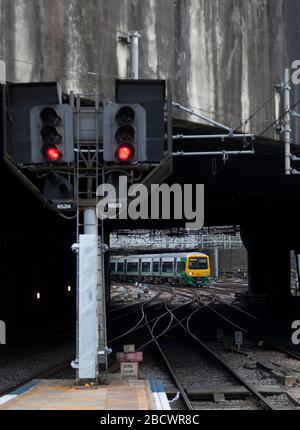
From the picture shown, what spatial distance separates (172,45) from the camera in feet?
44.1

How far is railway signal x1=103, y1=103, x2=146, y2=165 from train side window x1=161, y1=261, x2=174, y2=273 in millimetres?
52664

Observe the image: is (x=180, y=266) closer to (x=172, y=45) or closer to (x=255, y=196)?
(x=255, y=196)

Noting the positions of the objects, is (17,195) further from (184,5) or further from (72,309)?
(72,309)

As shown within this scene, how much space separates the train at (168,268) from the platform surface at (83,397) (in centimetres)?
4743

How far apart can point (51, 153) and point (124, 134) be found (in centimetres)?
120

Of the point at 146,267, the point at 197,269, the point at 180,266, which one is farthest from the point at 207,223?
the point at 146,267

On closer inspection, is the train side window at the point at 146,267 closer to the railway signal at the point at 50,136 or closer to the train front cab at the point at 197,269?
the train front cab at the point at 197,269

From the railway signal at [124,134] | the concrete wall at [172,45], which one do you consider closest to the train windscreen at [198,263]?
the concrete wall at [172,45]

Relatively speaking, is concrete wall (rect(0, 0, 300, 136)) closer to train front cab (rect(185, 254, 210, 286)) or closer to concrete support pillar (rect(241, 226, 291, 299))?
concrete support pillar (rect(241, 226, 291, 299))

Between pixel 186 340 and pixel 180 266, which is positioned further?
pixel 180 266

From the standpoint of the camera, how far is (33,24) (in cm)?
1195

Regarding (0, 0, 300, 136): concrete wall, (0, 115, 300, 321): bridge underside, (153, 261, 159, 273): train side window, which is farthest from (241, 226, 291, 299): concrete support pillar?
(153, 261, 159, 273): train side window

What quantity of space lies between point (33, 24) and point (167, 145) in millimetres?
3792

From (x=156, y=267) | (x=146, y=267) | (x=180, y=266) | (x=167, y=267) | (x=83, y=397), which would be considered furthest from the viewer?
(x=146, y=267)
